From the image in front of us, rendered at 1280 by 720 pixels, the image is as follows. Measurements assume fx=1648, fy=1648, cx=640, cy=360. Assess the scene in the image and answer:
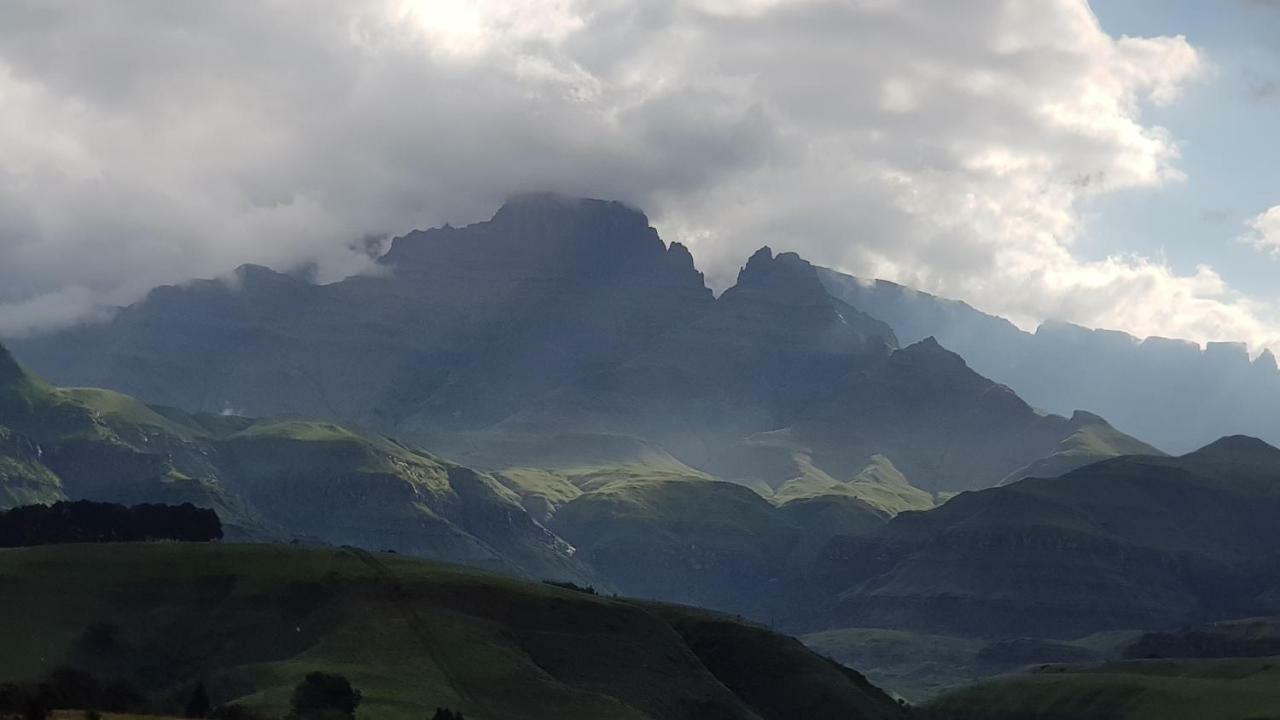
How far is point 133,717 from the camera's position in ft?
566

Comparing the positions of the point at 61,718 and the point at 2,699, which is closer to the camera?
the point at 61,718

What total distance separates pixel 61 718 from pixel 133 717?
31.3 feet

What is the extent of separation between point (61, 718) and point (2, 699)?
745 inches

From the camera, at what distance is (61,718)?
164 m

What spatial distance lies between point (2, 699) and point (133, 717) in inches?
696

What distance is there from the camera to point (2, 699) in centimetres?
17938
